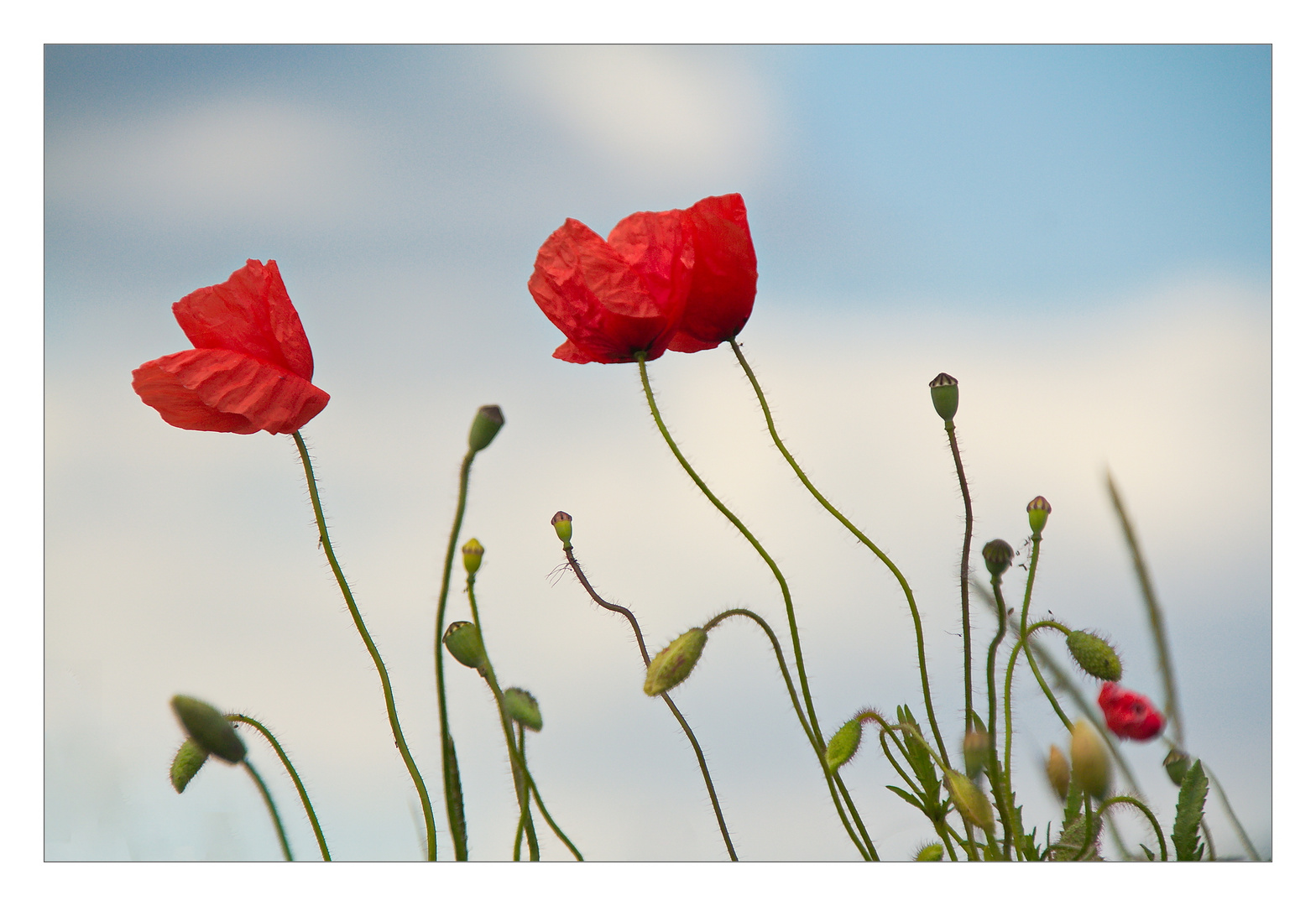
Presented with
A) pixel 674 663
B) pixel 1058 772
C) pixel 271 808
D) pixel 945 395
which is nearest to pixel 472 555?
pixel 674 663

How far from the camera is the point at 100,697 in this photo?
3.42ft

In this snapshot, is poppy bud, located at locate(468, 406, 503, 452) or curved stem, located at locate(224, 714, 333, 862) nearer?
poppy bud, located at locate(468, 406, 503, 452)

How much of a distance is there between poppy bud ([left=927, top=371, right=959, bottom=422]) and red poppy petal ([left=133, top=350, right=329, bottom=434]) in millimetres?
514

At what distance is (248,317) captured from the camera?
Answer: 86 cm

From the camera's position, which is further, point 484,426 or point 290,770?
point 290,770

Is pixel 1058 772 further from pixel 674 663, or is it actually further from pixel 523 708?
pixel 523 708

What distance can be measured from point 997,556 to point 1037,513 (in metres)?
0.06

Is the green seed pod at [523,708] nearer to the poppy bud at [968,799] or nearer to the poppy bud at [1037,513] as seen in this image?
the poppy bud at [968,799]

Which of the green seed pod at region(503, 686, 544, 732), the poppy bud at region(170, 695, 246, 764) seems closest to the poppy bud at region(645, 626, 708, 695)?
the green seed pod at region(503, 686, 544, 732)

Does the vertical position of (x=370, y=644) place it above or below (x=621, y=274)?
below

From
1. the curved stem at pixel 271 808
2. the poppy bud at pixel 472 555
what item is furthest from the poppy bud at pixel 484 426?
the curved stem at pixel 271 808

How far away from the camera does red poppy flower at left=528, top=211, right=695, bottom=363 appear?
2.82 ft

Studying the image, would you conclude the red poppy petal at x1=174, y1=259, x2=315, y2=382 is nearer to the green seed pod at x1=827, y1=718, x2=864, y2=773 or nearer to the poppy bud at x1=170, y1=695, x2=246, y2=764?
the poppy bud at x1=170, y1=695, x2=246, y2=764
